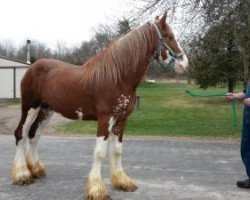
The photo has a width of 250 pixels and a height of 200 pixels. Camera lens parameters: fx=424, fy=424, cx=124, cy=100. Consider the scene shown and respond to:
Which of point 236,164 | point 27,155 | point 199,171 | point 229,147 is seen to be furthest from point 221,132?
point 27,155

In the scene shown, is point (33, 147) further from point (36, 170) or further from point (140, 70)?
point (140, 70)

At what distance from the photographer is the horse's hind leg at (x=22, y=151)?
5.86 m

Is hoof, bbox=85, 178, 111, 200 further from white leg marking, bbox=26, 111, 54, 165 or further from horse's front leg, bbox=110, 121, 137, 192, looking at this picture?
white leg marking, bbox=26, 111, 54, 165

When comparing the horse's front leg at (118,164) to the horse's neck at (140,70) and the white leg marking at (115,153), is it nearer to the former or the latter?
the white leg marking at (115,153)

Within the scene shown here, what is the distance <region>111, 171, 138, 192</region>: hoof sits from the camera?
18.0 ft

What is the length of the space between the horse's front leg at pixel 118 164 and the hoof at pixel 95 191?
1.45 ft

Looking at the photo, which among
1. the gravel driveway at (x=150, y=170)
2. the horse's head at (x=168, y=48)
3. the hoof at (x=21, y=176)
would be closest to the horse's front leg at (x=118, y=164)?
the gravel driveway at (x=150, y=170)

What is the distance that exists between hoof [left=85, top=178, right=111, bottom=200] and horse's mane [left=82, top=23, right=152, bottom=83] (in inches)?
48.3

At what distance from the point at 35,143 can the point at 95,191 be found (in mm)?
1720

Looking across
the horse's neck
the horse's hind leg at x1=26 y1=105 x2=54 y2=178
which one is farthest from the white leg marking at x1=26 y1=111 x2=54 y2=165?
the horse's neck

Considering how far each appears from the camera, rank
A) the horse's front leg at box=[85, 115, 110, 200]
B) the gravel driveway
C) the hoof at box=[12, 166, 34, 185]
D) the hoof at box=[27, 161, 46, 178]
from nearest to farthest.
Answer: the horse's front leg at box=[85, 115, 110, 200]
the gravel driveway
the hoof at box=[12, 166, 34, 185]
the hoof at box=[27, 161, 46, 178]

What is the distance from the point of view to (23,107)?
6191mm

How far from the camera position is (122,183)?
5504mm

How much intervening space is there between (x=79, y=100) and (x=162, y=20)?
145 centimetres
